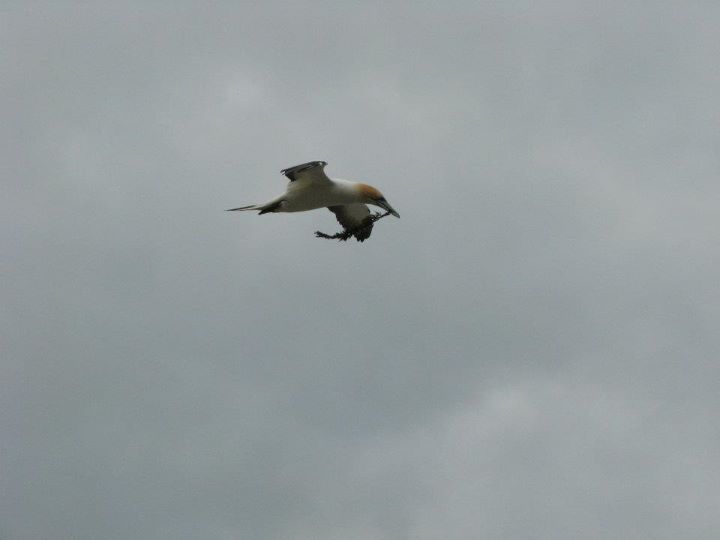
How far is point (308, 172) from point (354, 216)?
604cm

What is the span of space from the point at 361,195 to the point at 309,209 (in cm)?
230

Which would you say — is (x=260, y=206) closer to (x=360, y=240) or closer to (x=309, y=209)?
(x=309, y=209)

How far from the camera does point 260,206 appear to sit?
51656 mm

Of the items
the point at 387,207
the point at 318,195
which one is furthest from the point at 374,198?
the point at 318,195

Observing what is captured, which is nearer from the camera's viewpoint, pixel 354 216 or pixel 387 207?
pixel 387 207

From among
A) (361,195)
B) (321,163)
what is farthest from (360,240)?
(321,163)

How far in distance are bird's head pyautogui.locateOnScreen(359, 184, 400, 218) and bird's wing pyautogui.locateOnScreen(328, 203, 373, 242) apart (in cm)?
174

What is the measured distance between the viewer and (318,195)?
171 feet

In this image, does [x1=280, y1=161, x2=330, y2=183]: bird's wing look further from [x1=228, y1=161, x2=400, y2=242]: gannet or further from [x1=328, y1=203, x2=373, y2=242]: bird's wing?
[x1=328, y1=203, x2=373, y2=242]: bird's wing

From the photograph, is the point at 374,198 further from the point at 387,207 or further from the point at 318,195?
the point at 318,195

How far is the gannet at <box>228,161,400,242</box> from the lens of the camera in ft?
167

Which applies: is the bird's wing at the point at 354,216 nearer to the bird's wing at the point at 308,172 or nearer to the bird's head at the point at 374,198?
the bird's head at the point at 374,198

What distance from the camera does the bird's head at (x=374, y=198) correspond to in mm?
53125

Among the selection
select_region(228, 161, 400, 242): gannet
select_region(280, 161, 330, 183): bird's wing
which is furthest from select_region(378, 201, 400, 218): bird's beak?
select_region(280, 161, 330, 183): bird's wing
